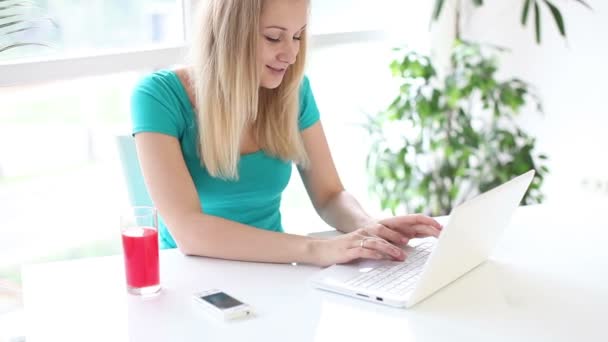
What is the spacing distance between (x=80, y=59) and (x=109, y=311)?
1560 mm

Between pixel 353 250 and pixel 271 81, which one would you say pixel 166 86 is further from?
pixel 353 250

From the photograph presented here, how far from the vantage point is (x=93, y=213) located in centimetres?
298

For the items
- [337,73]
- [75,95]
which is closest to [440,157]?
[337,73]

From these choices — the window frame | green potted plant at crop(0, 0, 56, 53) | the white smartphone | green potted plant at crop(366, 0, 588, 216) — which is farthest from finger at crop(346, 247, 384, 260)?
green potted plant at crop(366, 0, 588, 216)

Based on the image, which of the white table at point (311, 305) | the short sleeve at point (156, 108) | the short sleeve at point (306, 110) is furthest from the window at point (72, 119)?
the white table at point (311, 305)

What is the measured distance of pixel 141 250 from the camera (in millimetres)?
1408

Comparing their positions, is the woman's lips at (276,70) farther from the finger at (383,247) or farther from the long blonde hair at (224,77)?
the finger at (383,247)

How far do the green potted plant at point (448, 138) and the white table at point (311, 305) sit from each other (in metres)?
1.56

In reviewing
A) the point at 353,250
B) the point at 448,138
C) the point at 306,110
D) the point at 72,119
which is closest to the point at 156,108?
the point at 306,110

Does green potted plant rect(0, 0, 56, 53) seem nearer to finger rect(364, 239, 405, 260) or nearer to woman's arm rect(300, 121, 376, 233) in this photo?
woman's arm rect(300, 121, 376, 233)

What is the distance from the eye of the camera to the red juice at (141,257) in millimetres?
1411

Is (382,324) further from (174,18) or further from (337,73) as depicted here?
(337,73)

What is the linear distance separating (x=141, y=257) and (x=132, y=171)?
2.02ft

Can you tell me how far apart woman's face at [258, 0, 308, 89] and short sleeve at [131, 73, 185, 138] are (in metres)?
0.21
